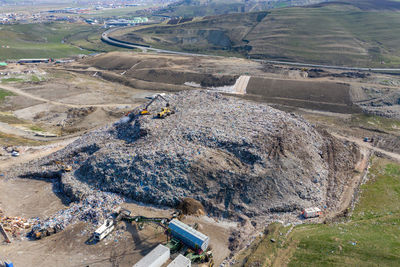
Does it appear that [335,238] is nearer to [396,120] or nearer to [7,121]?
[396,120]

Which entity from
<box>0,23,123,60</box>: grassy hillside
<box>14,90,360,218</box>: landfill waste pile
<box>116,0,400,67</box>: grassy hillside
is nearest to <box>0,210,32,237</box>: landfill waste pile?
<box>14,90,360,218</box>: landfill waste pile

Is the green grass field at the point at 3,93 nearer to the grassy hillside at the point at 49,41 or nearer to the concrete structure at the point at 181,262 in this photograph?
the grassy hillside at the point at 49,41

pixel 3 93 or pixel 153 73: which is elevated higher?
pixel 153 73

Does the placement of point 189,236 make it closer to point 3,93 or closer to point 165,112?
point 165,112

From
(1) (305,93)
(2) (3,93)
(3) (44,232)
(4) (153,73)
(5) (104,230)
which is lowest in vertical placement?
(3) (44,232)

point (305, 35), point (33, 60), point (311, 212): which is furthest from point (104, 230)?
point (305, 35)

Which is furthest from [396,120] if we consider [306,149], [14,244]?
[14,244]
